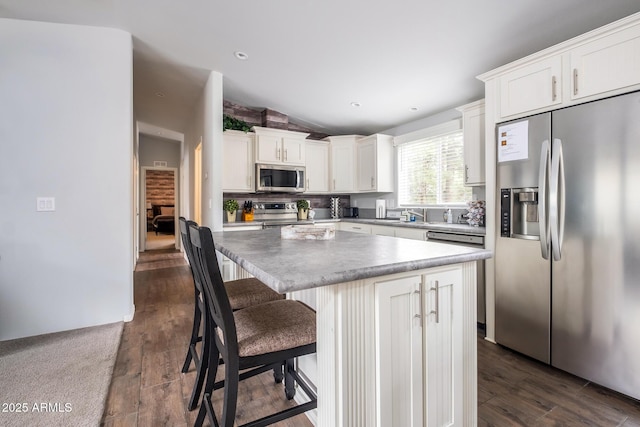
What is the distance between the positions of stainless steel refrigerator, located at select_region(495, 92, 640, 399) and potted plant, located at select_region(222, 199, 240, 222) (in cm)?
325

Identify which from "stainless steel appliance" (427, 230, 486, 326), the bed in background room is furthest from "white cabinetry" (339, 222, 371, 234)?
the bed in background room

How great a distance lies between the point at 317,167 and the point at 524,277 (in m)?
3.37

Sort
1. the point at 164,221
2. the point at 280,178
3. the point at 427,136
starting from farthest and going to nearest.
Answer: the point at 164,221 < the point at 280,178 < the point at 427,136

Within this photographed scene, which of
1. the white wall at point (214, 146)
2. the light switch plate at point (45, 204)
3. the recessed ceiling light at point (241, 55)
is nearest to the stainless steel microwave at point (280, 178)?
the white wall at point (214, 146)

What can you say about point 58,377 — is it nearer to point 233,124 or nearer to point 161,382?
point 161,382

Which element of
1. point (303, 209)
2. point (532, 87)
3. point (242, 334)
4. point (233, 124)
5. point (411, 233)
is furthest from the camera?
point (303, 209)

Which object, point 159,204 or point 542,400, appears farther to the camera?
point 159,204

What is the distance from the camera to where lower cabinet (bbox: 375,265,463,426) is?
1.08 metres

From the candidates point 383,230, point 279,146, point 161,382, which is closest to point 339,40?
point 279,146

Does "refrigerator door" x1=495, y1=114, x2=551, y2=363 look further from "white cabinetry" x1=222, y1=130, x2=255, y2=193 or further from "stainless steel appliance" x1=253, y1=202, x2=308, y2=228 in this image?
"white cabinetry" x1=222, y1=130, x2=255, y2=193

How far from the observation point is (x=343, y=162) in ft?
16.2

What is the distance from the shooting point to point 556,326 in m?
1.97

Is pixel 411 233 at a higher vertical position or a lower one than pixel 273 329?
higher

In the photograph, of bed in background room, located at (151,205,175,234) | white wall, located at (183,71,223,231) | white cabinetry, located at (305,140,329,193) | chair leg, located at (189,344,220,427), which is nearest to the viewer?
chair leg, located at (189,344,220,427)
